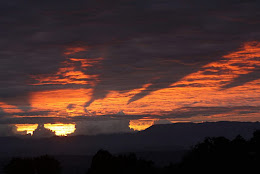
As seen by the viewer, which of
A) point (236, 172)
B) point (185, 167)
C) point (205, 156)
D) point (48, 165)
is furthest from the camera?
point (48, 165)

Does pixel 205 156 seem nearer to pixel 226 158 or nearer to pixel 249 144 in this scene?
pixel 226 158

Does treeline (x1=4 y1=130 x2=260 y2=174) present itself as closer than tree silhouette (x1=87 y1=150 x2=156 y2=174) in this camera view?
Yes

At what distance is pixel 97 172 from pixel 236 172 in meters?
38.6

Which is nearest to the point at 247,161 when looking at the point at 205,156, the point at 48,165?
the point at 205,156

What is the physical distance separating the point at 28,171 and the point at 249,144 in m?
72.1

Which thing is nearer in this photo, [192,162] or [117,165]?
[117,165]

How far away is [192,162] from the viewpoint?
125062mm

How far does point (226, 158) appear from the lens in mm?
123938

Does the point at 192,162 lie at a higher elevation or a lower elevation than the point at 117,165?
higher

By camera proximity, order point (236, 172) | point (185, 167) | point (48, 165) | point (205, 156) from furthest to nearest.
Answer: point (48, 165)
point (205, 156)
point (185, 167)
point (236, 172)

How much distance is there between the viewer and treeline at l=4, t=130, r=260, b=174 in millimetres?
117375

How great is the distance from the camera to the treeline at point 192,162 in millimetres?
117375

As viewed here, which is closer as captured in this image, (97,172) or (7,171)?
(97,172)

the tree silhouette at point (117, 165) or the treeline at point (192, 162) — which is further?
the tree silhouette at point (117, 165)
